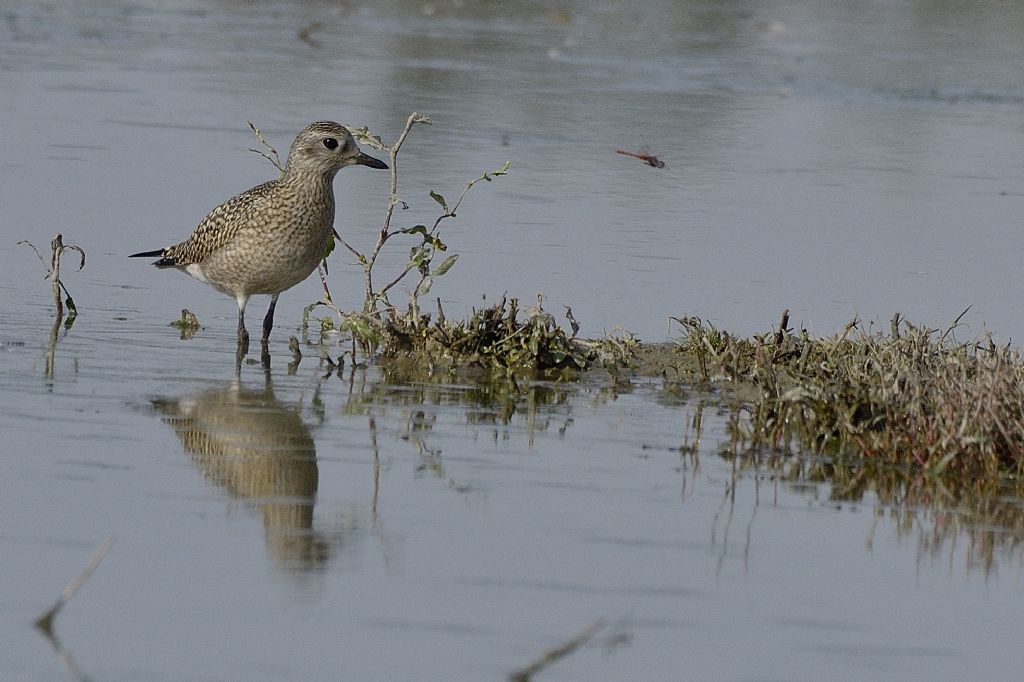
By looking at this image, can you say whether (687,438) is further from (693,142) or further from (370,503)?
(693,142)

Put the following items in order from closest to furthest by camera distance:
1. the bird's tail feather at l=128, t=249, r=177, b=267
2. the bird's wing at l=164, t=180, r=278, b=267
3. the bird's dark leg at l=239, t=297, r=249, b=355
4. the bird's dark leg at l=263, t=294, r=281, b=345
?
1. the bird's dark leg at l=239, t=297, r=249, b=355
2. the bird's dark leg at l=263, t=294, r=281, b=345
3. the bird's wing at l=164, t=180, r=278, b=267
4. the bird's tail feather at l=128, t=249, r=177, b=267

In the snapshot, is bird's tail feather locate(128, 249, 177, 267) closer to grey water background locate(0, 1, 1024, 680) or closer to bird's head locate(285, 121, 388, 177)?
grey water background locate(0, 1, 1024, 680)

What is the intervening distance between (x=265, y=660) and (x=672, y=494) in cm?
237

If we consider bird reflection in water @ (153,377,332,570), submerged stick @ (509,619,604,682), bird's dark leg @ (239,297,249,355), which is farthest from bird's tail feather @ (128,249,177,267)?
submerged stick @ (509,619,604,682)

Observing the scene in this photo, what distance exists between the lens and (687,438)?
314 inches

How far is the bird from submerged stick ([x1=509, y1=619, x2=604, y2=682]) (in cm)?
522

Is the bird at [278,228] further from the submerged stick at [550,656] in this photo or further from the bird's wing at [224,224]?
the submerged stick at [550,656]

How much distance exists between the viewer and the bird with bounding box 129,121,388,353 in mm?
10289

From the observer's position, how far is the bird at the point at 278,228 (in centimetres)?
1029

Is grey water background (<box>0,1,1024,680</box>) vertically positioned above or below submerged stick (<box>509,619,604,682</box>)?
above

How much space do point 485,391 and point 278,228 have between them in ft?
6.13

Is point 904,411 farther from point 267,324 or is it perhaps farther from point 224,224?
point 224,224

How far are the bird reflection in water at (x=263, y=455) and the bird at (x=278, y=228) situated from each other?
141 centimetres

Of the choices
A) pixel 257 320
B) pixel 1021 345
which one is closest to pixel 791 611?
pixel 1021 345
